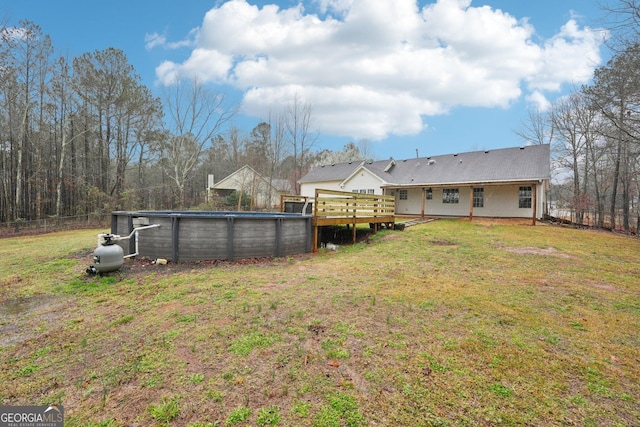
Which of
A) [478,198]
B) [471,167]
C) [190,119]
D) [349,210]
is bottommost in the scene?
[349,210]

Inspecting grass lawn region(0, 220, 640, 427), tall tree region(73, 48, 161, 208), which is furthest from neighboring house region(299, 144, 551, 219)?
tall tree region(73, 48, 161, 208)

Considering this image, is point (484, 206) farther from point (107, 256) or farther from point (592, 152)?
point (107, 256)

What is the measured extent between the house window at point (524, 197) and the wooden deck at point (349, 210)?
8.98 meters

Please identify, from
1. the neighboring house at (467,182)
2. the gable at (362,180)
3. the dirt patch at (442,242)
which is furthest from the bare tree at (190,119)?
the dirt patch at (442,242)

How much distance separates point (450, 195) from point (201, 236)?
16.6 meters

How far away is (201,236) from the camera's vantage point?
22.1 feet

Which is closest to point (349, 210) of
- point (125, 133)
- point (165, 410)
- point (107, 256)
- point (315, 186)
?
point (107, 256)

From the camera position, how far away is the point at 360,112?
83.0ft

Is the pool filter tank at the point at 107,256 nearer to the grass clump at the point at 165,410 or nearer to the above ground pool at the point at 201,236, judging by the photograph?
the above ground pool at the point at 201,236

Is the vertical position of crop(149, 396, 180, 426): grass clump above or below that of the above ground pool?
below

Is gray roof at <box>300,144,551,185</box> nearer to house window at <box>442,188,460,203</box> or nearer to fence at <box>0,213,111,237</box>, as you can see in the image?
house window at <box>442,188,460,203</box>

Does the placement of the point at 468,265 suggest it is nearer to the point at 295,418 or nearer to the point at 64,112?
the point at 295,418
